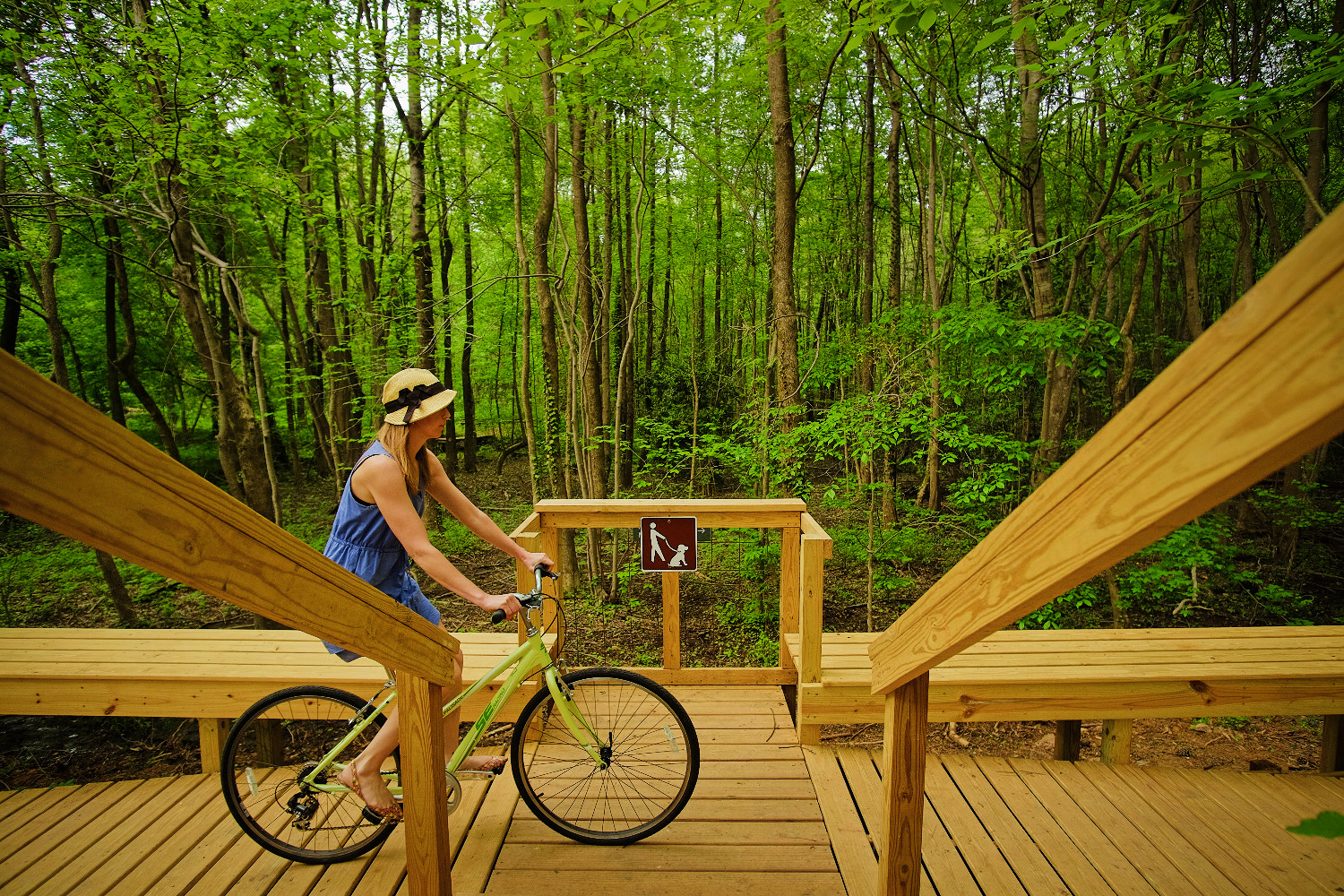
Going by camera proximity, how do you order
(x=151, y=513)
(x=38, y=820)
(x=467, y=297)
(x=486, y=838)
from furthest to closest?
(x=467, y=297)
(x=38, y=820)
(x=486, y=838)
(x=151, y=513)

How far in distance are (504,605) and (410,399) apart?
2.76ft

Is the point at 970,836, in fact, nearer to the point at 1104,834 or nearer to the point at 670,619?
the point at 1104,834

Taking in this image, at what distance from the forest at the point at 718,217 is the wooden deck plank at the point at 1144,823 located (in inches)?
111

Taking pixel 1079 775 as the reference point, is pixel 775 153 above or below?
above

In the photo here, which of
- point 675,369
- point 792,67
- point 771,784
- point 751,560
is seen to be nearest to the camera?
point 771,784

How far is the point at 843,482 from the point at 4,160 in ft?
27.9

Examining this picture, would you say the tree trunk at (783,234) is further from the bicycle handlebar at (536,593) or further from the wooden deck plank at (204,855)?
the wooden deck plank at (204,855)

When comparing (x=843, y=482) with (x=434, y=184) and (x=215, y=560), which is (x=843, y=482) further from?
(x=434, y=184)

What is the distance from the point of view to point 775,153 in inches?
243

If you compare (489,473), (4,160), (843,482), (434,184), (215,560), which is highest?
(434,184)

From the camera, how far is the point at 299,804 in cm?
250

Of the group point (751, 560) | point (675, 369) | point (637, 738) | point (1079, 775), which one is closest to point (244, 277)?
point (675, 369)

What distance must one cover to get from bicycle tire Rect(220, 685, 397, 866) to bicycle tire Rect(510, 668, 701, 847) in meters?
0.65

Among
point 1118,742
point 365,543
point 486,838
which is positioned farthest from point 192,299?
point 1118,742
